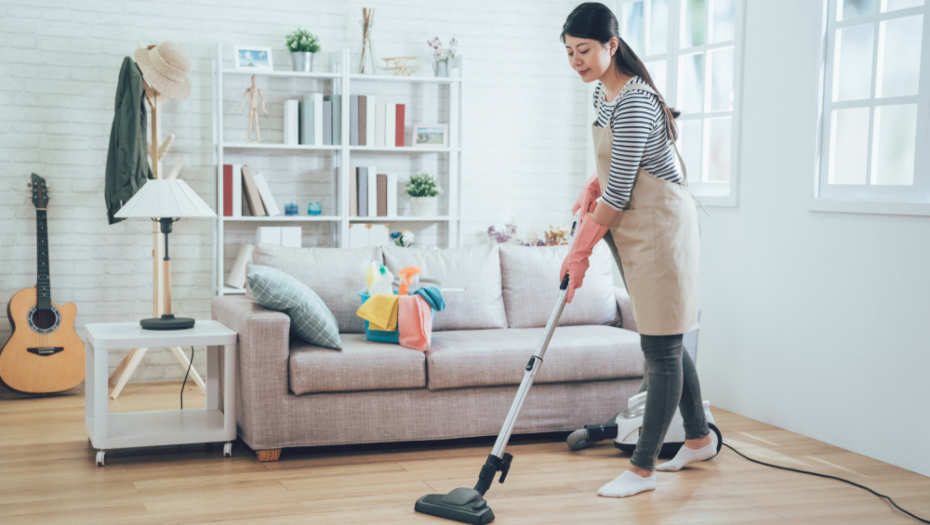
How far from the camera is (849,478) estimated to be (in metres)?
3.04

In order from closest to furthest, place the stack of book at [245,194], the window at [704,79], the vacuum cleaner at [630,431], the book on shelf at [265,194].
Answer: the vacuum cleaner at [630,431] → the window at [704,79] → the stack of book at [245,194] → the book on shelf at [265,194]

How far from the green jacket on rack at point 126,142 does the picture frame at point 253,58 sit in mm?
581

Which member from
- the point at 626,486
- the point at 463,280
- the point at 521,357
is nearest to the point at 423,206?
A: the point at 463,280

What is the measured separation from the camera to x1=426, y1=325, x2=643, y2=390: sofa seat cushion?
10.7 ft

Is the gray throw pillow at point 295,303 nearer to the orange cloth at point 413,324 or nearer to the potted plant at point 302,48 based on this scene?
the orange cloth at point 413,324

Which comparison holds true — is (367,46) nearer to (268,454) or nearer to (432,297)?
(432,297)

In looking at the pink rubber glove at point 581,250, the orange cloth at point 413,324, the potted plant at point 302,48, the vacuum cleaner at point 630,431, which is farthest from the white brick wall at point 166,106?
the pink rubber glove at point 581,250

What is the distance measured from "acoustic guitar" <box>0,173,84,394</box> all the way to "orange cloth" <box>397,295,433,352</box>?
2.00 metres

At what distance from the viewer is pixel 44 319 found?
4.31 meters

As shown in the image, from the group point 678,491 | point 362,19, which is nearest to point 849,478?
point 678,491

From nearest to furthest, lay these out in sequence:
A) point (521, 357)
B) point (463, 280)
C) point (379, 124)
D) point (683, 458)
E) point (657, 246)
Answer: point (657, 246) → point (683, 458) → point (521, 357) → point (463, 280) → point (379, 124)

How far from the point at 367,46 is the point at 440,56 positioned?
455mm

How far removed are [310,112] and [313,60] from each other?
0.37 meters

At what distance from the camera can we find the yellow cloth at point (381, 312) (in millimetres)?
3303
